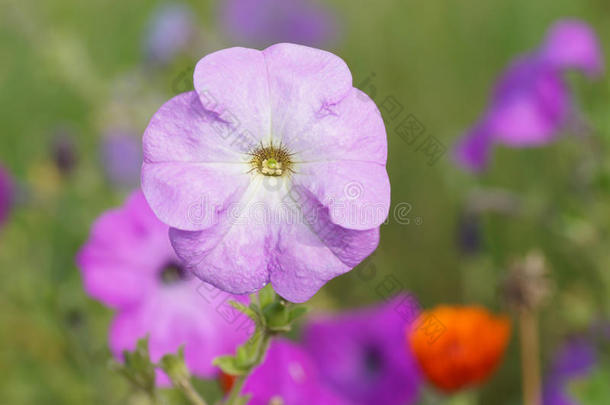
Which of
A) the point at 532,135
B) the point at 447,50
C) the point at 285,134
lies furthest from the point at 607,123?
the point at 447,50

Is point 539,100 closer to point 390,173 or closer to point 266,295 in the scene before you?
point 390,173

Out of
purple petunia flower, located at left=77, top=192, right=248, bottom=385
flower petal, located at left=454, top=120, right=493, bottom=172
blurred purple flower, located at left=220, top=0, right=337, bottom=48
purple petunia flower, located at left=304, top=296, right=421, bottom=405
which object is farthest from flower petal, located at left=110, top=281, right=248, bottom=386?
blurred purple flower, located at left=220, top=0, right=337, bottom=48

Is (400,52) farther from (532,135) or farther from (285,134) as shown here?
(285,134)

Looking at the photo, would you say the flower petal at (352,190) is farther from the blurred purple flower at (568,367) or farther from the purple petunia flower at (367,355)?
the blurred purple flower at (568,367)

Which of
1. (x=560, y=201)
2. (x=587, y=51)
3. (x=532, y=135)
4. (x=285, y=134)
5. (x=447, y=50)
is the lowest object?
(x=560, y=201)

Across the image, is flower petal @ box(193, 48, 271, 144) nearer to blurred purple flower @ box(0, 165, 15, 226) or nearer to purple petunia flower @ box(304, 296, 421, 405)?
purple petunia flower @ box(304, 296, 421, 405)

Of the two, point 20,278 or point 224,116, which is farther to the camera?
point 20,278
